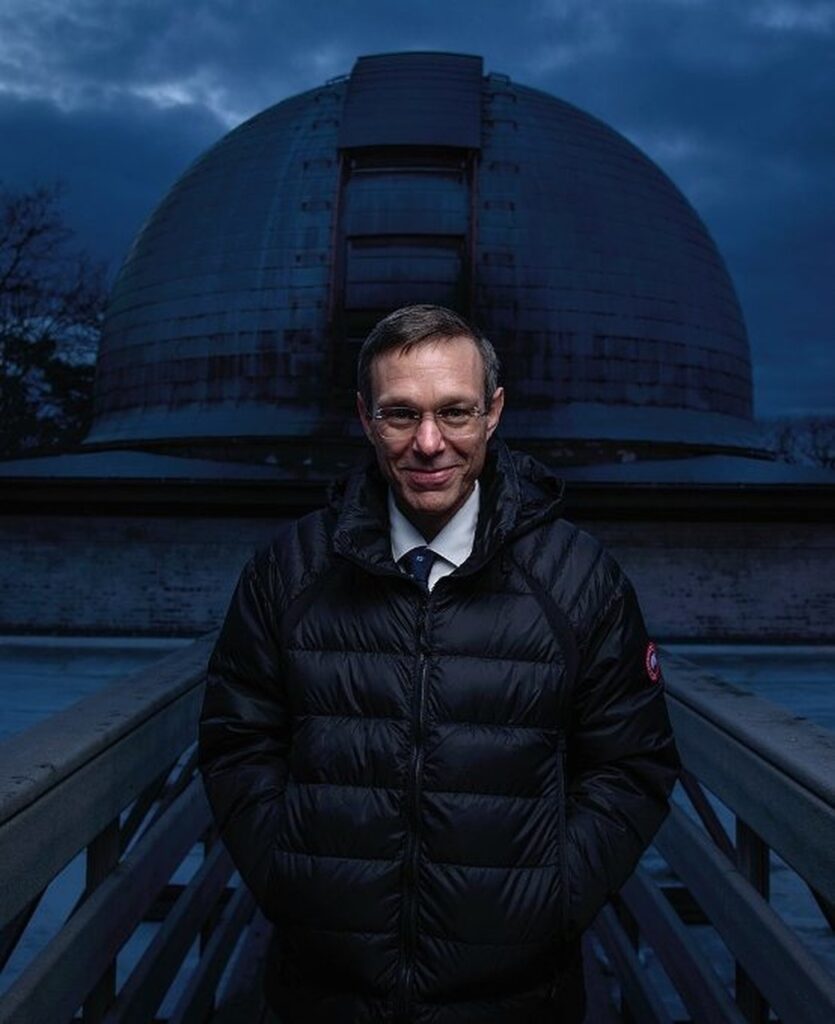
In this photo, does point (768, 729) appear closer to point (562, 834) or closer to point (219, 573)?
point (562, 834)

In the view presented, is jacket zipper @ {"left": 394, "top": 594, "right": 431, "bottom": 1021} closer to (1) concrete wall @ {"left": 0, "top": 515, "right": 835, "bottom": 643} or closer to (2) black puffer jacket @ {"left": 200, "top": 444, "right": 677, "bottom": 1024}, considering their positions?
(2) black puffer jacket @ {"left": 200, "top": 444, "right": 677, "bottom": 1024}

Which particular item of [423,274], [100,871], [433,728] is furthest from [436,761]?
[423,274]

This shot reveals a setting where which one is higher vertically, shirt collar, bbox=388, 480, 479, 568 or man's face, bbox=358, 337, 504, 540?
man's face, bbox=358, 337, 504, 540

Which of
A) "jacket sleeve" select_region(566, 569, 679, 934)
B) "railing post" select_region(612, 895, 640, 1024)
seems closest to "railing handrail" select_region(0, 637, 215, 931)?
"jacket sleeve" select_region(566, 569, 679, 934)

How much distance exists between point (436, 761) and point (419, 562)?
452mm

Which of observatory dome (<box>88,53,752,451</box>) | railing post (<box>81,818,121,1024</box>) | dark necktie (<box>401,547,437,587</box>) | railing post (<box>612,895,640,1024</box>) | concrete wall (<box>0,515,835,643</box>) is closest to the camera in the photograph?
dark necktie (<box>401,547,437,587</box>)

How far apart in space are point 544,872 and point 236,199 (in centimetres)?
2067

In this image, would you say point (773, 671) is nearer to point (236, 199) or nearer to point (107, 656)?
point (107, 656)

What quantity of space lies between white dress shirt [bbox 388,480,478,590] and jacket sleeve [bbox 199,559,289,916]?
0.33 m

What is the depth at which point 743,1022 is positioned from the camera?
2.61 metres

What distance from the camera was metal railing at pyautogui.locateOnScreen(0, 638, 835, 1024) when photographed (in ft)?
6.61

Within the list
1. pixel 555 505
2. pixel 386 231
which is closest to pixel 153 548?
pixel 386 231

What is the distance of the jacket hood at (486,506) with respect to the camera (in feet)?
7.27

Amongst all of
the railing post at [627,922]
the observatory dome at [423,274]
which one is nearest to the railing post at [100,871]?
the railing post at [627,922]
